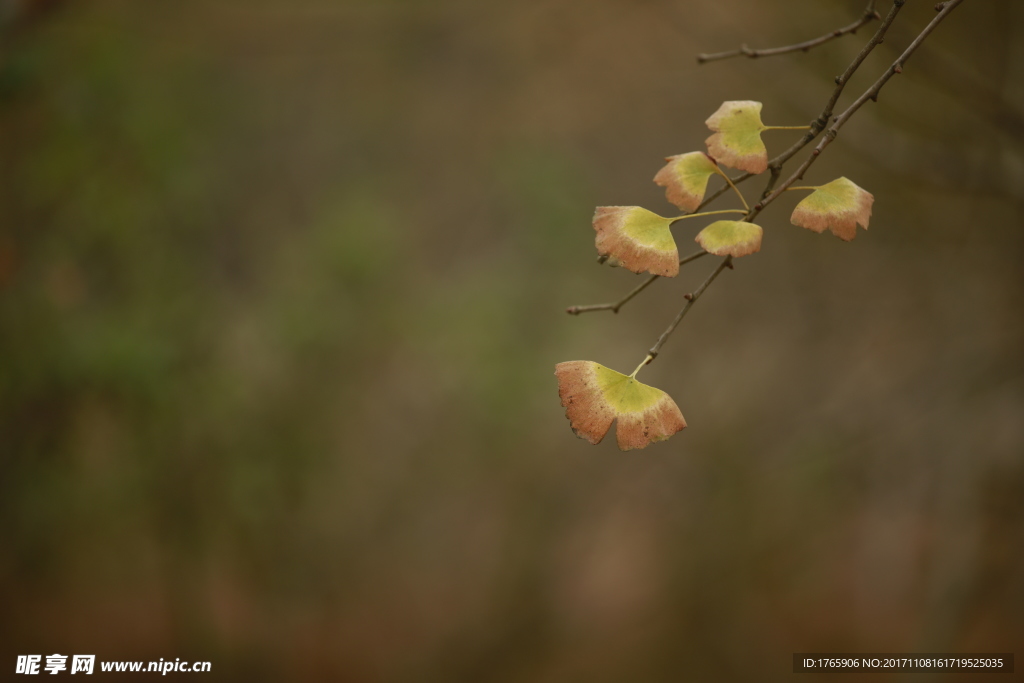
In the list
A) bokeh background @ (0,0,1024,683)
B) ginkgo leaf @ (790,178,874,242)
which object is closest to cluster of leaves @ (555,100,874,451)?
ginkgo leaf @ (790,178,874,242)

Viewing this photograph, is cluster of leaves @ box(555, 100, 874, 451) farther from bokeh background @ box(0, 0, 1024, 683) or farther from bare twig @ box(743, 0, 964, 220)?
bokeh background @ box(0, 0, 1024, 683)

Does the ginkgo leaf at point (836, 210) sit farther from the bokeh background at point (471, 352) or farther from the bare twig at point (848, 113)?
the bokeh background at point (471, 352)

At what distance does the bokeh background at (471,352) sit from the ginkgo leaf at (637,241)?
1.03m

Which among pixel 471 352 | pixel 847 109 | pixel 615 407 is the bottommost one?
pixel 471 352

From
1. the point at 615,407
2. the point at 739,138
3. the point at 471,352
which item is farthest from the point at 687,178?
the point at 471,352

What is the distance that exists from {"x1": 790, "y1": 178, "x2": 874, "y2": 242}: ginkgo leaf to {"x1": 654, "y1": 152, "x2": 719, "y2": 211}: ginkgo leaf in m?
0.07

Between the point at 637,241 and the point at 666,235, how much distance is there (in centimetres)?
2

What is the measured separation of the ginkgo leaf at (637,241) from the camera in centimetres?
39

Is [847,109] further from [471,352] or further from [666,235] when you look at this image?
[471,352]

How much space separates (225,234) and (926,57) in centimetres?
248

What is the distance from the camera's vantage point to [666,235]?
0.41 meters

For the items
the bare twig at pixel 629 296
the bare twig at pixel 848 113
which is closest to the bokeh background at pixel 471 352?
the bare twig at pixel 848 113

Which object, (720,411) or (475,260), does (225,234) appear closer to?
→ (475,260)

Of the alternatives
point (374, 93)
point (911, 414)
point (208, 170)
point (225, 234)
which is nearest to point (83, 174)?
point (208, 170)
